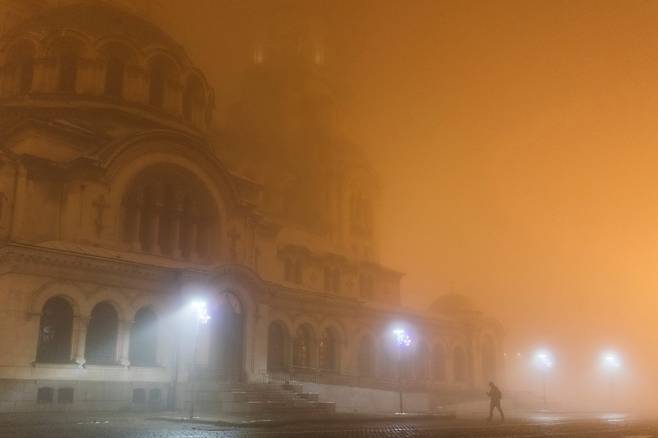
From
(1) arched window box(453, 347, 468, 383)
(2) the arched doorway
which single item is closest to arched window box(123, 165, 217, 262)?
(2) the arched doorway

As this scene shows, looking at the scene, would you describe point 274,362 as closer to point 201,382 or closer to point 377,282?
point 201,382

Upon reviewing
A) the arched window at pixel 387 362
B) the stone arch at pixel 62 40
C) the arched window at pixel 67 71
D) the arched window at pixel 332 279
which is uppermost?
the stone arch at pixel 62 40

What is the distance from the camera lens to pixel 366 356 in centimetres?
4328

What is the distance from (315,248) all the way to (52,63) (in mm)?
20788

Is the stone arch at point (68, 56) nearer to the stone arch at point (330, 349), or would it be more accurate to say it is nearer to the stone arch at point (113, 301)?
the stone arch at point (113, 301)

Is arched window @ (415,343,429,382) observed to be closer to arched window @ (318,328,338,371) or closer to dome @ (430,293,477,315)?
dome @ (430,293,477,315)

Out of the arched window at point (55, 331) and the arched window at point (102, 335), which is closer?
the arched window at point (55, 331)

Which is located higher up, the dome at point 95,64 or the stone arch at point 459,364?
the dome at point 95,64

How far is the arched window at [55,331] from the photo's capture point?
26547 millimetres

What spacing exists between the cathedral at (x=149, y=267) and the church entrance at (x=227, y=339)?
65 millimetres

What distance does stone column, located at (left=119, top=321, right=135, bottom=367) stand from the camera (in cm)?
2831

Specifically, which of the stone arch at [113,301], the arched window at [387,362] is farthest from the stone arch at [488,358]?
the stone arch at [113,301]

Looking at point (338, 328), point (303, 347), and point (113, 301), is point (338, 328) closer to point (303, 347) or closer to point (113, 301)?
point (303, 347)

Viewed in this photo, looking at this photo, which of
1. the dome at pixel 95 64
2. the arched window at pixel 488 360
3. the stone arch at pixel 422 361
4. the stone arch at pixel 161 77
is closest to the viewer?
the dome at pixel 95 64
